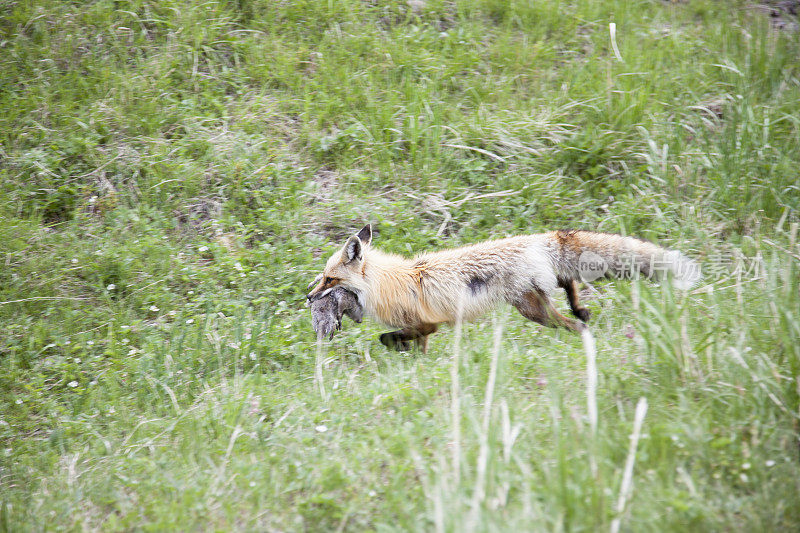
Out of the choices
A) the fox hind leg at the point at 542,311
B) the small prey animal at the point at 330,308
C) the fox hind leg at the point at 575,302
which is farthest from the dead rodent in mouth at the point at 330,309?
the fox hind leg at the point at 575,302

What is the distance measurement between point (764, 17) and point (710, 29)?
0.70m

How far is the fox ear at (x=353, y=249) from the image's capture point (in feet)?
15.7

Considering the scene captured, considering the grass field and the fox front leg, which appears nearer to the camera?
the grass field

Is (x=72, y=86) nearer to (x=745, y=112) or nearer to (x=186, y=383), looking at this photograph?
(x=186, y=383)

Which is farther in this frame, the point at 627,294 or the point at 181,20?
the point at 181,20

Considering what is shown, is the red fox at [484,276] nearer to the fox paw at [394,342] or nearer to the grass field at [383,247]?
the fox paw at [394,342]

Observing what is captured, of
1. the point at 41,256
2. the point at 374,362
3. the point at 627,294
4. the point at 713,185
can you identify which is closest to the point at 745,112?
the point at 713,185

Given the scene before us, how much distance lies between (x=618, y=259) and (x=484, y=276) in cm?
98

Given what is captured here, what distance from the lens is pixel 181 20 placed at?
7812mm

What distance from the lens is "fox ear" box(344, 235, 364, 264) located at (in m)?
4.77

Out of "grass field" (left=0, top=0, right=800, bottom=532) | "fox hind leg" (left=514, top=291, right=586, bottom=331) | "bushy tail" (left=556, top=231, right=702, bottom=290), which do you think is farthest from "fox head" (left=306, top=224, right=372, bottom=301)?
"bushy tail" (left=556, top=231, right=702, bottom=290)

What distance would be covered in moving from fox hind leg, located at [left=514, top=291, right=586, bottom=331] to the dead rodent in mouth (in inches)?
51.7

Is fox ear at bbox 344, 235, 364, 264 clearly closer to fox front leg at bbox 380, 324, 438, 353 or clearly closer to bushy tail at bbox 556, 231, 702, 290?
fox front leg at bbox 380, 324, 438, 353

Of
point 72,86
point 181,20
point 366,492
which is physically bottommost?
point 366,492
